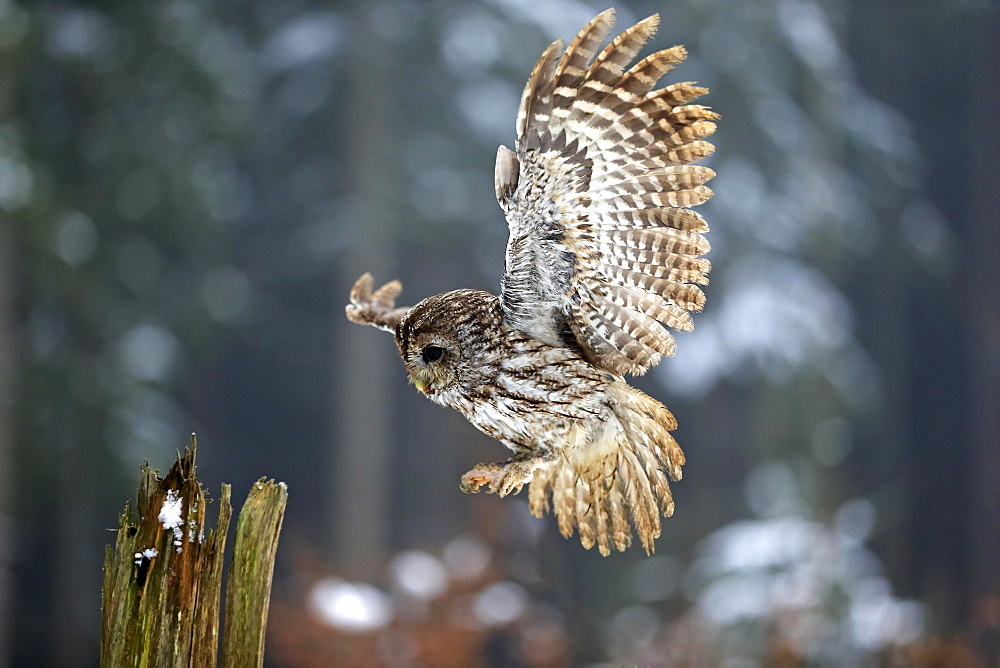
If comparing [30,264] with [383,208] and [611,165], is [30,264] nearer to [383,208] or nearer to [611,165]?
[383,208]

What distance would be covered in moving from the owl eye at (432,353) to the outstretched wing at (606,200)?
0.50 feet

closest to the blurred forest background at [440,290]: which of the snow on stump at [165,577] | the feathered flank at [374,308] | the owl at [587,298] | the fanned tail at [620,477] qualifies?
the feathered flank at [374,308]

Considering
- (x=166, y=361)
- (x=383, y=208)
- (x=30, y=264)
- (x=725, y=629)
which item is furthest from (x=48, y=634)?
(x=725, y=629)

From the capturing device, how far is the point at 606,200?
1.46 meters

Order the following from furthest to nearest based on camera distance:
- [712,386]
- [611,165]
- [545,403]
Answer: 1. [712,386]
2. [545,403]
3. [611,165]

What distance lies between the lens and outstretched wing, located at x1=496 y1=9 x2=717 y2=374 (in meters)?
1.30

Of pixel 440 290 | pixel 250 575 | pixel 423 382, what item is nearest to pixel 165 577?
pixel 250 575

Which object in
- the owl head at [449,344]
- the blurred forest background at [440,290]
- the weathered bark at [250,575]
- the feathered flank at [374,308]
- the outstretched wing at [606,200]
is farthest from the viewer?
the blurred forest background at [440,290]

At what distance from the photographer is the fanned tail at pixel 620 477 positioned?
1657mm

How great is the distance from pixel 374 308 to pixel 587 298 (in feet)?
2.07

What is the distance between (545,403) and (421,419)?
214 cm

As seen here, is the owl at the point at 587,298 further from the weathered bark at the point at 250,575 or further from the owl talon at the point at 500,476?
the weathered bark at the point at 250,575

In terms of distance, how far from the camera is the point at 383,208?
372cm

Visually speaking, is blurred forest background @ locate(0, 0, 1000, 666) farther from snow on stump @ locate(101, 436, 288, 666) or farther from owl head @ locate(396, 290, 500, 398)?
snow on stump @ locate(101, 436, 288, 666)
